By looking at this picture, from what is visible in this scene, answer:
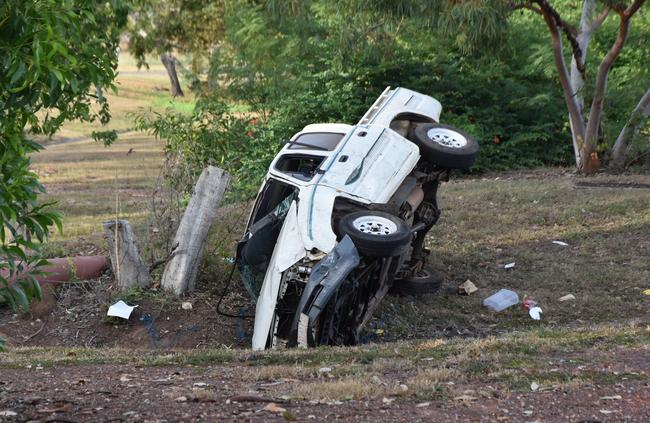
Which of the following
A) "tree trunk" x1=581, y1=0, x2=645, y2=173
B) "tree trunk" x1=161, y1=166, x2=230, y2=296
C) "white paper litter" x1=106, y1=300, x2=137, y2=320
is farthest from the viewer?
"tree trunk" x1=581, y1=0, x2=645, y2=173

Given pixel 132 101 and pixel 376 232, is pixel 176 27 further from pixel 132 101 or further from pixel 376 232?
pixel 132 101

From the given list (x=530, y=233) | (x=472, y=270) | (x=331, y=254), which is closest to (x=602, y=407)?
(x=331, y=254)

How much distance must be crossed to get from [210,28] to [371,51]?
442 inches

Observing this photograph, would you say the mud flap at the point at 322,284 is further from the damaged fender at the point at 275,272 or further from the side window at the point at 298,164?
the side window at the point at 298,164

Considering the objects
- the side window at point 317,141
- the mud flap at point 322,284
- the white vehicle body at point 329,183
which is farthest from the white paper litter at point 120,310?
the side window at point 317,141

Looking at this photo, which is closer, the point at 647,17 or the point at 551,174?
the point at 551,174

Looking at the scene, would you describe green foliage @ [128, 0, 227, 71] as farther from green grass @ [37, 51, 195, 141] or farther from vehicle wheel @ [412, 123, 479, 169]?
vehicle wheel @ [412, 123, 479, 169]

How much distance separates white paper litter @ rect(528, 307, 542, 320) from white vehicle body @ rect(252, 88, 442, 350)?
6.88ft

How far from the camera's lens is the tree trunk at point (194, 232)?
10.1 meters

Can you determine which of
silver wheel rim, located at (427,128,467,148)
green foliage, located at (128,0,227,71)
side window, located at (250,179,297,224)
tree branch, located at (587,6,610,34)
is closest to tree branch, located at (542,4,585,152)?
tree branch, located at (587,6,610,34)

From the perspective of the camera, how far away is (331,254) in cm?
820

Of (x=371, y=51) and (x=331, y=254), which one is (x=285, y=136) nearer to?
(x=371, y=51)

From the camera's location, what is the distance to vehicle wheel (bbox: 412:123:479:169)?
1016 centimetres

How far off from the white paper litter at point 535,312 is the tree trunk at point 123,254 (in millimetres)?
4157
